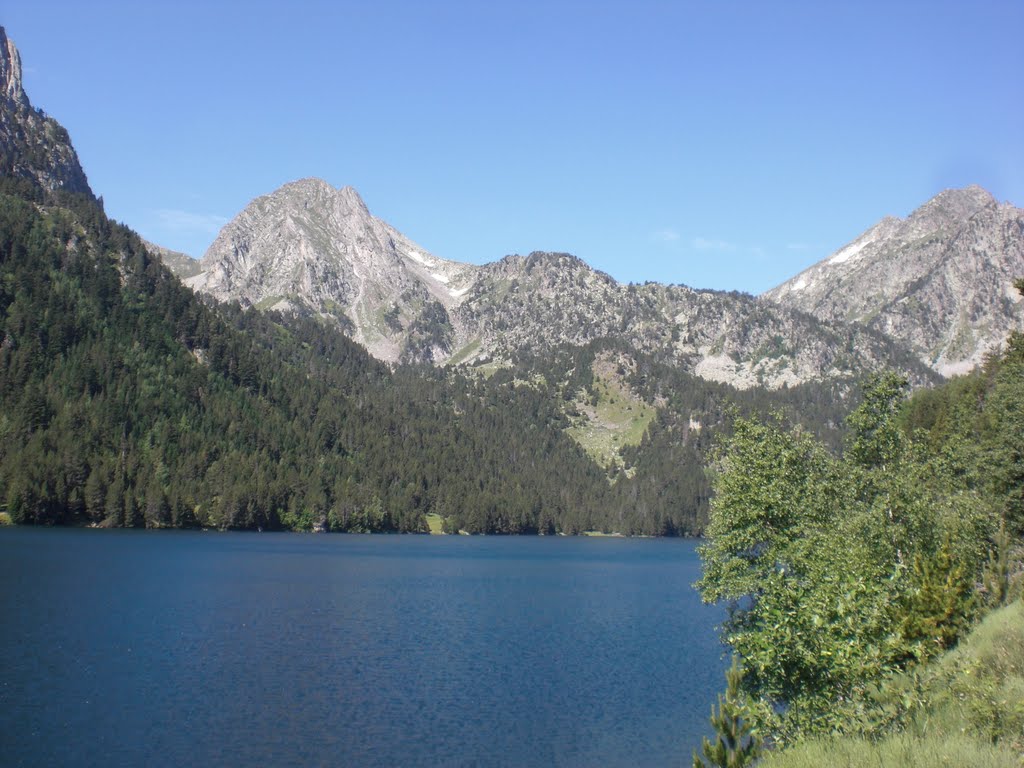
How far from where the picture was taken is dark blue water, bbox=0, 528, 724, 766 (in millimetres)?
37844

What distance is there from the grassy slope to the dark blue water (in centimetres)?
2114

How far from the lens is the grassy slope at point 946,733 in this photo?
15.6 m

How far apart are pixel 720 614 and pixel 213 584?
58.4 m

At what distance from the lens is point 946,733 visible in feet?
58.7

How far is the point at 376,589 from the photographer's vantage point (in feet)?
312

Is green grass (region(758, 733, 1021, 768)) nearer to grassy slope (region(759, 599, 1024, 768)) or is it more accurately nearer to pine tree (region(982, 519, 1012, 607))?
grassy slope (region(759, 599, 1024, 768))

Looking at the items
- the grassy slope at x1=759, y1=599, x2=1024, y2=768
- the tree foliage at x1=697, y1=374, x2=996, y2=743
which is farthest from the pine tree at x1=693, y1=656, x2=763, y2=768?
the grassy slope at x1=759, y1=599, x2=1024, y2=768

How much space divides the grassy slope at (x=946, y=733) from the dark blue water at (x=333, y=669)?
21140 mm

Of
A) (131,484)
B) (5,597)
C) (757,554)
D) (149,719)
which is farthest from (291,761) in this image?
(131,484)

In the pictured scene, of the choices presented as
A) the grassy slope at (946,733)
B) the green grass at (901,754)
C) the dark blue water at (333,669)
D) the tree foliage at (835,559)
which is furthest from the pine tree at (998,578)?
the green grass at (901,754)

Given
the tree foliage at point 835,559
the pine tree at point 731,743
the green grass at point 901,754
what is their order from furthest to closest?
the pine tree at point 731,743, the tree foliage at point 835,559, the green grass at point 901,754

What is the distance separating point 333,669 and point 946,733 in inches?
1694

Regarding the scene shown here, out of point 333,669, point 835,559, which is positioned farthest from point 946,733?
point 333,669

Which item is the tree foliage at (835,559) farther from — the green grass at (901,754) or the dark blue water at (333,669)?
the dark blue water at (333,669)
